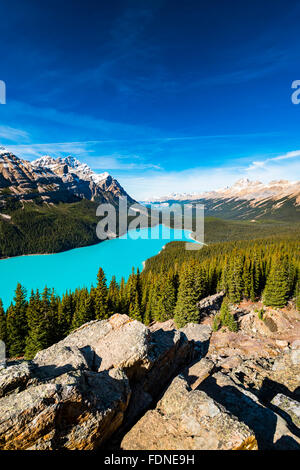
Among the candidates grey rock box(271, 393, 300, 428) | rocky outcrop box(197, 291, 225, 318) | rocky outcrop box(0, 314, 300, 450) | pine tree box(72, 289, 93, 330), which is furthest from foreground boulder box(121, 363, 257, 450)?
rocky outcrop box(197, 291, 225, 318)

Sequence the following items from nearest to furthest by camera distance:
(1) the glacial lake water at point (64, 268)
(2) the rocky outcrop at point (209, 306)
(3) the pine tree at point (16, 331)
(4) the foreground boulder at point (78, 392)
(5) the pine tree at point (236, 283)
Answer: (4) the foreground boulder at point (78, 392) → (3) the pine tree at point (16, 331) → (2) the rocky outcrop at point (209, 306) → (5) the pine tree at point (236, 283) → (1) the glacial lake water at point (64, 268)

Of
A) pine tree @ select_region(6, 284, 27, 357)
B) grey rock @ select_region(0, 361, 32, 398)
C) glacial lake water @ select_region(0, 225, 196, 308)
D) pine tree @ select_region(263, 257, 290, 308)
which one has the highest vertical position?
grey rock @ select_region(0, 361, 32, 398)

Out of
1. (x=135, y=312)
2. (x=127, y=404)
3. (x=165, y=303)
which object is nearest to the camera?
(x=127, y=404)

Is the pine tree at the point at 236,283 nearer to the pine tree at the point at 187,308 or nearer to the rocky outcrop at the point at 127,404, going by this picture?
the pine tree at the point at 187,308

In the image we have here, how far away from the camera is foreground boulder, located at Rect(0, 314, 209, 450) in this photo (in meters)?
6.86

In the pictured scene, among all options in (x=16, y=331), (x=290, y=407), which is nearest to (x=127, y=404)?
(x=290, y=407)

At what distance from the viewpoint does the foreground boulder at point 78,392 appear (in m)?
6.86

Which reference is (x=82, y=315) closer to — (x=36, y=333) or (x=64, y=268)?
(x=36, y=333)

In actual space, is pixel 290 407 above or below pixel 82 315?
above

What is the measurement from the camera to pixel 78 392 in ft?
26.1

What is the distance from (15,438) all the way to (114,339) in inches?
340

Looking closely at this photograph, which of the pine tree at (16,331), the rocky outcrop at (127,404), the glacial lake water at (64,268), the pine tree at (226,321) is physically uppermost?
the rocky outcrop at (127,404)

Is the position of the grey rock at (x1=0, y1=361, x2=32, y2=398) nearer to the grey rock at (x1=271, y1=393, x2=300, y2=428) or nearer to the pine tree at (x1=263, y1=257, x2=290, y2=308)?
the grey rock at (x1=271, y1=393, x2=300, y2=428)

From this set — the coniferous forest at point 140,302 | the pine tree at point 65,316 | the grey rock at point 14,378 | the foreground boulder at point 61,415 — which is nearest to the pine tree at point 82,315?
the coniferous forest at point 140,302
